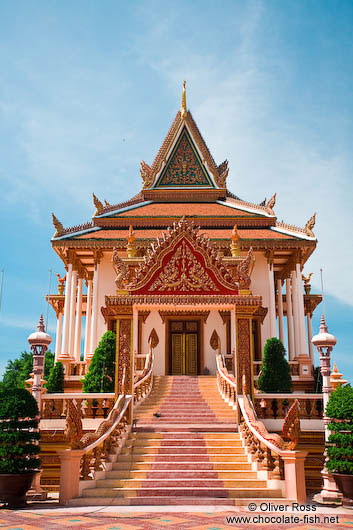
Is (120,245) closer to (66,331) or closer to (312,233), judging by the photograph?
(66,331)

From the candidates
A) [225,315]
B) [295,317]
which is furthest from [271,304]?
[225,315]

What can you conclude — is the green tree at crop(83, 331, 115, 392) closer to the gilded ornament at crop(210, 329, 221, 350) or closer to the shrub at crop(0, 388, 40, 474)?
the shrub at crop(0, 388, 40, 474)

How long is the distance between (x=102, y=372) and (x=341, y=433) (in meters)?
6.81

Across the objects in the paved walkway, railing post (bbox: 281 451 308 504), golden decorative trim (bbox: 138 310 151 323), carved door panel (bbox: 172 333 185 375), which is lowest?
the paved walkway

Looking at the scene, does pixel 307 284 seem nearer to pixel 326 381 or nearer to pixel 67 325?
pixel 67 325

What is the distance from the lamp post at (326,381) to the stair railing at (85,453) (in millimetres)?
3405

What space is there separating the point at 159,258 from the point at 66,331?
990 centimetres

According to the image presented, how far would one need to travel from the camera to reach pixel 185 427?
998cm

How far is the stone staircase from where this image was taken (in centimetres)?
761

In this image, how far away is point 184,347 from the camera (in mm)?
19359

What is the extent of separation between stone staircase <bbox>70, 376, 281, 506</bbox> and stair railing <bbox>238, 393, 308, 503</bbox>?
155 mm

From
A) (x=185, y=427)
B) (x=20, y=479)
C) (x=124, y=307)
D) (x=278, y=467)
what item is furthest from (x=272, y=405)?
(x=20, y=479)

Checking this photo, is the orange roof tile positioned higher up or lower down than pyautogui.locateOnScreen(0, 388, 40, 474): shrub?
higher up

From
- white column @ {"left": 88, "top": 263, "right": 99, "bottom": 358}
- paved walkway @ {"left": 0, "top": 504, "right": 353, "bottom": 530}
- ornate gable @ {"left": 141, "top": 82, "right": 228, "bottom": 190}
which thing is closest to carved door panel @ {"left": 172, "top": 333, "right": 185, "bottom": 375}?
white column @ {"left": 88, "top": 263, "right": 99, "bottom": 358}
